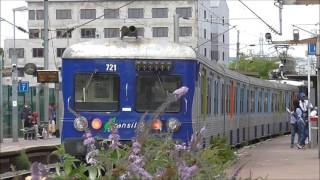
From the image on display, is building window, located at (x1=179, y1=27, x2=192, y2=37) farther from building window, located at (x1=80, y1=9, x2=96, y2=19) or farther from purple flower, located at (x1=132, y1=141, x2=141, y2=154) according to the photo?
purple flower, located at (x1=132, y1=141, x2=141, y2=154)

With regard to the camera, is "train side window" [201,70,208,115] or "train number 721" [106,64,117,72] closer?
"train number 721" [106,64,117,72]

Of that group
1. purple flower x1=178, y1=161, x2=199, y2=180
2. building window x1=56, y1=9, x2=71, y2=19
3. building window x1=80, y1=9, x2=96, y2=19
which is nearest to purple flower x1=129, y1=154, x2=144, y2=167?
purple flower x1=178, y1=161, x2=199, y2=180

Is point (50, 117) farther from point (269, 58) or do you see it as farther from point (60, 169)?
point (269, 58)

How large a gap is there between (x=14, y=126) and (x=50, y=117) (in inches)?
282

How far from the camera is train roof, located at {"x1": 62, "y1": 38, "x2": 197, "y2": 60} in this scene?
1318 centimetres

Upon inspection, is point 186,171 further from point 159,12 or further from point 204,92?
point 159,12

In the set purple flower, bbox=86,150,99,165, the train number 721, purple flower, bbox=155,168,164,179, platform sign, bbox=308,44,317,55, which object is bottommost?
purple flower, bbox=155,168,164,179

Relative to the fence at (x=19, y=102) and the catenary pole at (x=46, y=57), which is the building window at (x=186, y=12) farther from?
the catenary pole at (x=46, y=57)

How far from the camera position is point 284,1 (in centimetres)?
2041

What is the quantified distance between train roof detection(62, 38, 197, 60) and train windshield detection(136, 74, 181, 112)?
409 millimetres

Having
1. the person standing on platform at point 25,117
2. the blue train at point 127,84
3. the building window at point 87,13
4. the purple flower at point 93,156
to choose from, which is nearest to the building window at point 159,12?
the building window at point 87,13

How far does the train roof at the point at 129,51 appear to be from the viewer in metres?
13.2

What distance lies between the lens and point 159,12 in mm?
86750

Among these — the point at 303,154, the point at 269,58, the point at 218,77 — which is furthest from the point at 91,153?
the point at 269,58
